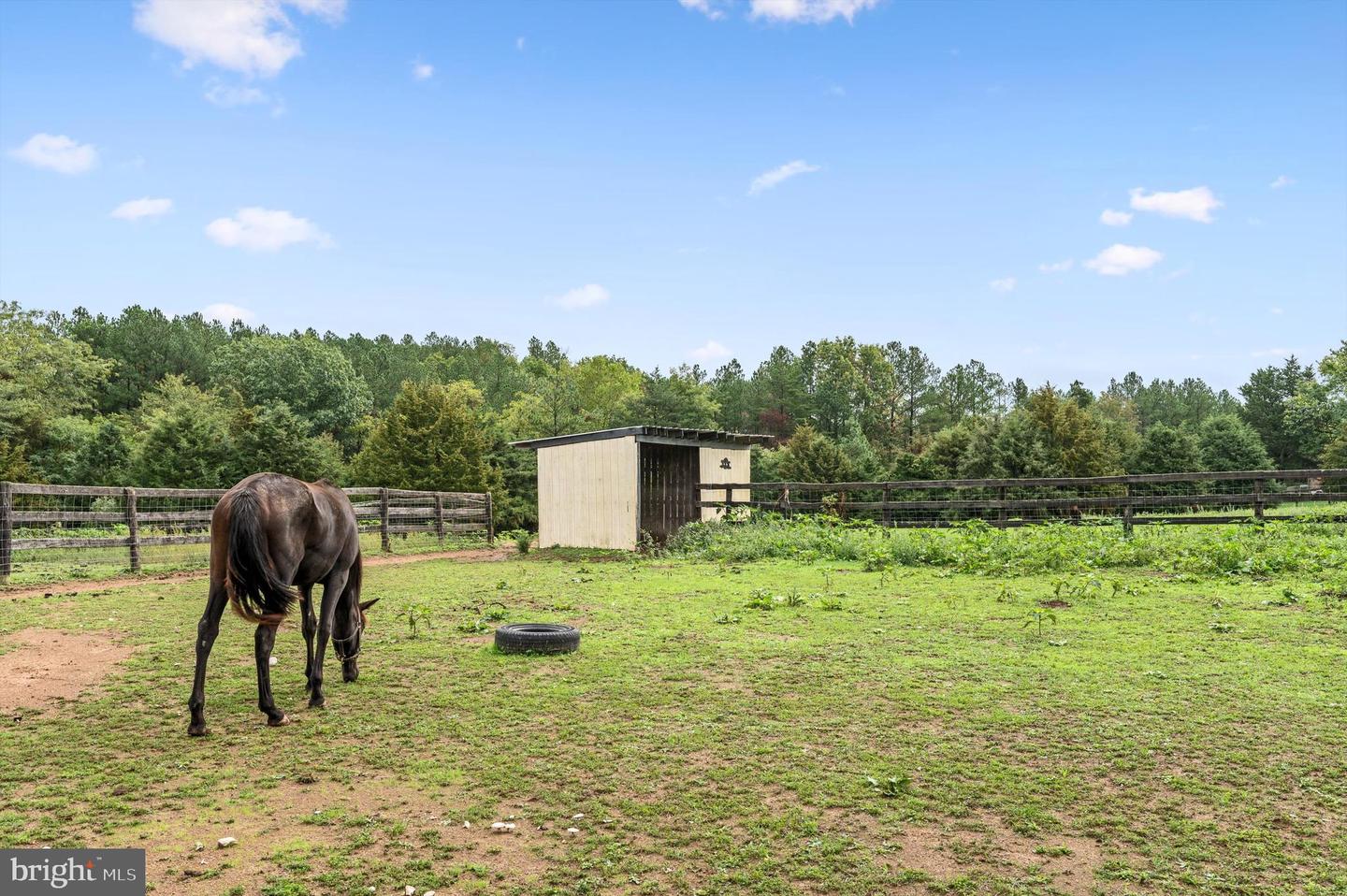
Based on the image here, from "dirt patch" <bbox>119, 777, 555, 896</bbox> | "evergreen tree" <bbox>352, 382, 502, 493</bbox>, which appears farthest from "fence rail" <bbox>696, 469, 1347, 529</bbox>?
"evergreen tree" <bbox>352, 382, 502, 493</bbox>

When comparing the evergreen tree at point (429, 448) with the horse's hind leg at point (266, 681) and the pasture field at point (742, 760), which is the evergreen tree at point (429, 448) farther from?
the horse's hind leg at point (266, 681)

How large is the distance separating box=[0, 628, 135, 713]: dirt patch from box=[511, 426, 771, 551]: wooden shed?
10.7 meters

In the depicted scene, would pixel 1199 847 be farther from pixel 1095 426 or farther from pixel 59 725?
pixel 1095 426

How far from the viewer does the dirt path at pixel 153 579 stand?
1050cm

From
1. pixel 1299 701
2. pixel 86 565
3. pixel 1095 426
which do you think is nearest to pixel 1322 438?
pixel 1095 426

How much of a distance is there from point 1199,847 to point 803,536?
10828 mm

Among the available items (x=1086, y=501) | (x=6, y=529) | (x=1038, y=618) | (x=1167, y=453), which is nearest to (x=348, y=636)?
(x=1038, y=618)

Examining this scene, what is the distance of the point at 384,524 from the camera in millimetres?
18453

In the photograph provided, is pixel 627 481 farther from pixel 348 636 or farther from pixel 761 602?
pixel 348 636

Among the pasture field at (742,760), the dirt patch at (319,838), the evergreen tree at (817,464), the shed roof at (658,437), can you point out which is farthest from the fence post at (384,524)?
the evergreen tree at (817,464)

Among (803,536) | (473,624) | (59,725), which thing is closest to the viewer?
(59,725)

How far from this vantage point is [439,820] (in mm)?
3277

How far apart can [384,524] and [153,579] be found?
20.4 ft

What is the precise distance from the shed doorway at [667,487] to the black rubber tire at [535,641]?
1120 cm
